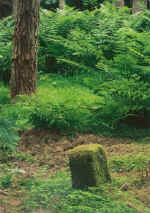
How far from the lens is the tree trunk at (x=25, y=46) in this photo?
8109 mm

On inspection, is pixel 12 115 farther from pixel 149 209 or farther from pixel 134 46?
Result: pixel 149 209

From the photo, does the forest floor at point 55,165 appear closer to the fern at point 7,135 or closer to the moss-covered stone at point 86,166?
the moss-covered stone at point 86,166

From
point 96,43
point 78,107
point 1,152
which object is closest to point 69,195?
point 1,152

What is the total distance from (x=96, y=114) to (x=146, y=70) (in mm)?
1138

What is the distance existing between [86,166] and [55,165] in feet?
4.63

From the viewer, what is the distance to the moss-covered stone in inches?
174

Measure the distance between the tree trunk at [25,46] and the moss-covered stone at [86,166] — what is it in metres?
4.01

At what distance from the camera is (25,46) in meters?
8.20

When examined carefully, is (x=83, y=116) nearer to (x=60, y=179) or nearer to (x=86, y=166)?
(x=60, y=179)

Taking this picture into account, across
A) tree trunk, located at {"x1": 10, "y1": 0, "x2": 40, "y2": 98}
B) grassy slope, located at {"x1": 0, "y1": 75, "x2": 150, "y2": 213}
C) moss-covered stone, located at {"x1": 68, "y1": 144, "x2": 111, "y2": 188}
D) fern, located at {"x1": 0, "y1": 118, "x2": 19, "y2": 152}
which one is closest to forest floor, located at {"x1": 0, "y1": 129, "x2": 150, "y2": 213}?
grassy slope, located at {"x1": 0, "y1": 75, "x2": 150, "y2": 213}

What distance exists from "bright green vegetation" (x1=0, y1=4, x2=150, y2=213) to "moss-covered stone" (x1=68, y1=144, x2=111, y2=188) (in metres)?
0.10

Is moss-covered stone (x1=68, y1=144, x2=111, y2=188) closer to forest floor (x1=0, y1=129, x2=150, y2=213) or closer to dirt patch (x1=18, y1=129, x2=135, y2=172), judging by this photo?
forest floor (x1=0, y1=129, x2=150, y2=213)

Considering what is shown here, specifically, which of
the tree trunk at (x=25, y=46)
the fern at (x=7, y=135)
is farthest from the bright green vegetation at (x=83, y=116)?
the tree trunk at (x=25, y=46)

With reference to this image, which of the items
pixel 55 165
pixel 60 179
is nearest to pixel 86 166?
pixel 60 179
